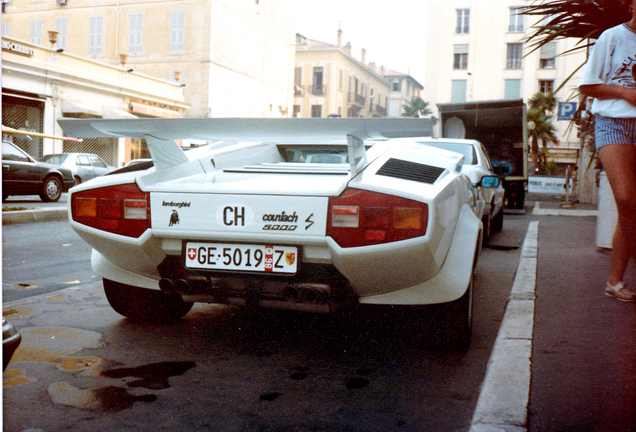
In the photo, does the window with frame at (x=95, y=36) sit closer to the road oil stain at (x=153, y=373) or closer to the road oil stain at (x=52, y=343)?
the road oil stain at (x=52, y=343)

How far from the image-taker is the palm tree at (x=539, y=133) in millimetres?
39344

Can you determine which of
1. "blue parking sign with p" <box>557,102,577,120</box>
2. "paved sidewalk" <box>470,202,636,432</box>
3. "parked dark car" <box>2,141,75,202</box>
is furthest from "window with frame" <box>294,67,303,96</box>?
"paved sidewalk" <box>470,202,636,432</box>

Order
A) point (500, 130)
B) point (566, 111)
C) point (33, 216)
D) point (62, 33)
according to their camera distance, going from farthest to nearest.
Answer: point (62, 33)
point (566, 111)
point (500, 130)
point (33, 216)

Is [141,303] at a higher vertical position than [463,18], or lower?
lower

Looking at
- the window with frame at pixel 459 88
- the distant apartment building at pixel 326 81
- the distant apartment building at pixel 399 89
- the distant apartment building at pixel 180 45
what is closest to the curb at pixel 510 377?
the distant apartment building at pixel 326 81

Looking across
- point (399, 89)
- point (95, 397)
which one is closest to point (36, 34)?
point (95, 397)

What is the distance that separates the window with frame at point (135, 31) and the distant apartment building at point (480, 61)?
17.3 m

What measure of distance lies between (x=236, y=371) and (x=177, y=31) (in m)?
31.3

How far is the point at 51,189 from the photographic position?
44.8ft

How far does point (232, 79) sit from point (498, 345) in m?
30.8

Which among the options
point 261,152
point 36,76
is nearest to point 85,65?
point 36,76

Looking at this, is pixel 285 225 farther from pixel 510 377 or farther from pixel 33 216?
pixel 33 216

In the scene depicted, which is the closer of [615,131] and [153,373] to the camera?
[153,373]

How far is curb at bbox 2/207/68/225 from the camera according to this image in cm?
912
